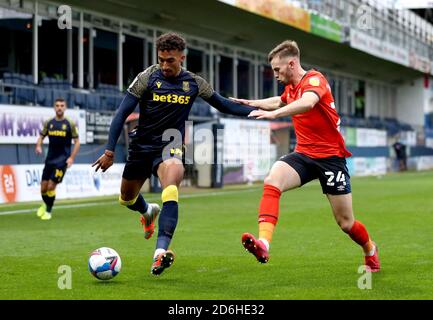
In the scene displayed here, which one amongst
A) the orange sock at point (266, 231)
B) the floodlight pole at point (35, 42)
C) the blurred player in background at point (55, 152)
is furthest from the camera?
the floodlight pole at point (35, 42)

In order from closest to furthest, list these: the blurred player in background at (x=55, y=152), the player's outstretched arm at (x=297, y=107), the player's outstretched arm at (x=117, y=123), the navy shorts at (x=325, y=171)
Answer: the player's outstretched arm at (x=297, y=107) < the navy shorts at (x=325, y=171) < the player's outstretched arm at (x=117, y=123) < the blurred player in background at (x=55, y=152)

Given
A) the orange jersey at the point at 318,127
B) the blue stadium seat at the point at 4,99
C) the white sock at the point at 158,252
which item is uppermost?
the blue stadium seat at the point at 4,99

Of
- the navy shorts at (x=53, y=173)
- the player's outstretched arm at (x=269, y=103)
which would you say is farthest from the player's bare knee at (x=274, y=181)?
the navy shorts at (x=53, y=173)

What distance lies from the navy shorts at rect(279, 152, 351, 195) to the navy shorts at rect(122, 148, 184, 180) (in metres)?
1.24

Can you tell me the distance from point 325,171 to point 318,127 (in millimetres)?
440

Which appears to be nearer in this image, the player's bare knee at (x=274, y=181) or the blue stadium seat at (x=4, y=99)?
the player's bare knee at (x=274, y=181)

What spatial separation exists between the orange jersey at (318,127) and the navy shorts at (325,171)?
6cm

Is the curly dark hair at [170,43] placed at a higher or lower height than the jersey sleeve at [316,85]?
higher

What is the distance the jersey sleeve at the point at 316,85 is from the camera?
8.17 m

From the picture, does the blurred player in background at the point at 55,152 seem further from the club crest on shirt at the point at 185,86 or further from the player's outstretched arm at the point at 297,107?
the player's outstretched arm at the point at 297,107

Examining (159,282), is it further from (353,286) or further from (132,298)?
(353,286)

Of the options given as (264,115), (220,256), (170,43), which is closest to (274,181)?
(264,115)

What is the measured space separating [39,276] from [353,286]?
314 centimetres
